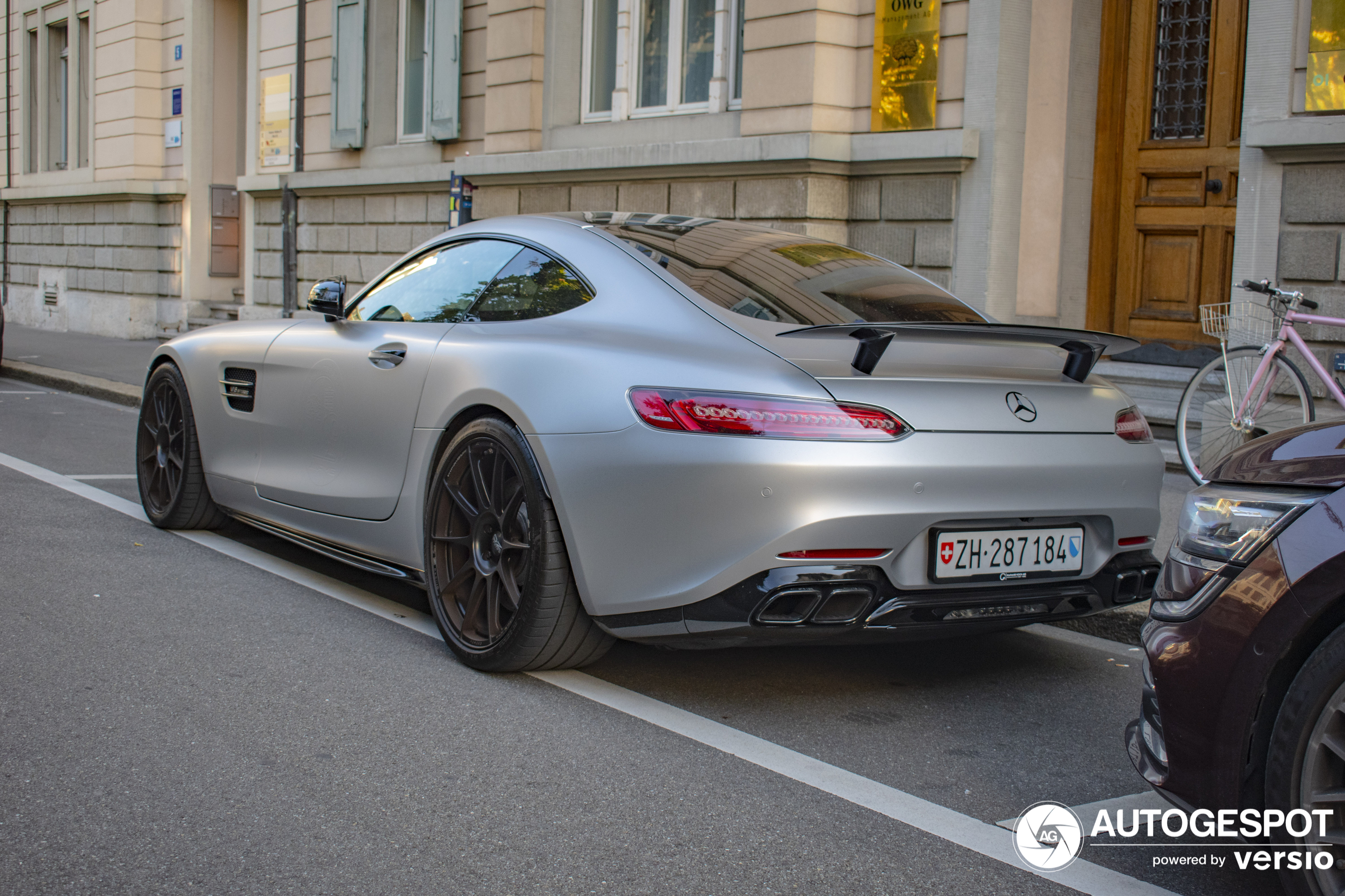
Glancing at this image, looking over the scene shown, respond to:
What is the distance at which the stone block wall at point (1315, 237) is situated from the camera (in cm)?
823

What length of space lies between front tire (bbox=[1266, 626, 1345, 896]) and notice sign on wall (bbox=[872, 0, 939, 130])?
8922mm

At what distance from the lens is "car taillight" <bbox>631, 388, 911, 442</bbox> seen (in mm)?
3266

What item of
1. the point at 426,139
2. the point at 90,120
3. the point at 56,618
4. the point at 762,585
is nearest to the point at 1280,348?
the point at 762,585

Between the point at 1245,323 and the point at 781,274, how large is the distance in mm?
4916

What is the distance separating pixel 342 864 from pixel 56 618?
7.51 ft

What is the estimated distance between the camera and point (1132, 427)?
3.82 m

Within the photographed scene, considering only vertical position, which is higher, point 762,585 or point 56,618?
point 762,585

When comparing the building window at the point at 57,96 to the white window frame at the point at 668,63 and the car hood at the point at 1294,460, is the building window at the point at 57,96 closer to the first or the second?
the white window frame at the point at 668,63

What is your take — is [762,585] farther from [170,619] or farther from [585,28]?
[585,28]

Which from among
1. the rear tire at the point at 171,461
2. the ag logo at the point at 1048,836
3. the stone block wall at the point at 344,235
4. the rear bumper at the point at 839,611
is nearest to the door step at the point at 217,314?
the stone block wall at the point at 344,235

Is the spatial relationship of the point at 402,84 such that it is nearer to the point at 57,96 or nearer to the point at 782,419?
the point at 57,96

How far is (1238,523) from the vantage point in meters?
2.38

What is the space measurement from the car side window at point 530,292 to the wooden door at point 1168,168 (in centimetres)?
682

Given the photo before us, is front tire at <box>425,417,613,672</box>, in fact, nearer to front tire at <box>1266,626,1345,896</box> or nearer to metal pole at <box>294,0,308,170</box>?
front tire at <box>1266,626,1345,896</box>
